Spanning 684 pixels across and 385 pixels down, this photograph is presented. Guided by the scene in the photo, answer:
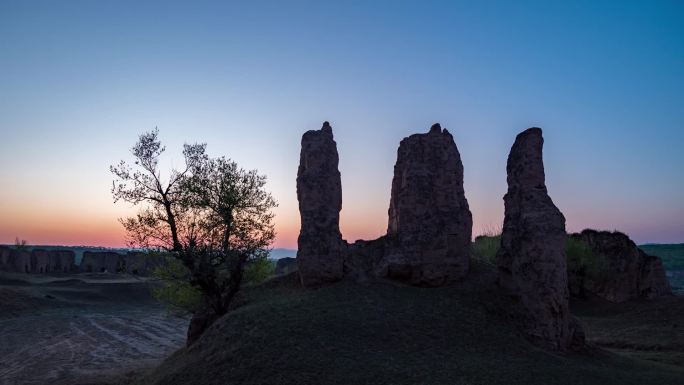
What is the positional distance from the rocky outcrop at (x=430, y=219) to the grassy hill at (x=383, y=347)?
75 cm

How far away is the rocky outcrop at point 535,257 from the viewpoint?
57.4 ft

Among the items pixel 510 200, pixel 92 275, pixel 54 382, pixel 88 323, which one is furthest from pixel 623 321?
pixel 92 275

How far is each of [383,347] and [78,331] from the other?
27701 millimetres

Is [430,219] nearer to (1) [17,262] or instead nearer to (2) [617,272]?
(2) [617,272]

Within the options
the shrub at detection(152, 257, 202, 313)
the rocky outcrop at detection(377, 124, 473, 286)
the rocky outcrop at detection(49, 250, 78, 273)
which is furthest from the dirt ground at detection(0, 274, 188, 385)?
the rocky outcrop at detection(377, 124, 473, 286)

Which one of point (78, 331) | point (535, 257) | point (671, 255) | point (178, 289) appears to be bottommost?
point (78, 331)

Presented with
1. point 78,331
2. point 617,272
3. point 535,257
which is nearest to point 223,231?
point 535,257

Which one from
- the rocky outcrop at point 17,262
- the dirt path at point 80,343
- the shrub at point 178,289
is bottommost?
the dirt path at point 80,343

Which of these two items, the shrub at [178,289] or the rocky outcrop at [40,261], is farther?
the rocky outcrop at [40,261]

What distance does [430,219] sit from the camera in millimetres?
19375

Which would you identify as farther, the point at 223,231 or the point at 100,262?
the point at 100,262

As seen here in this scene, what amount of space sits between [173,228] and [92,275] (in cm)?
5571

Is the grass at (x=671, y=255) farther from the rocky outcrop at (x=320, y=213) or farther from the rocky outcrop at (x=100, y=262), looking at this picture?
the rocky outcrop at (x=320, y=213)

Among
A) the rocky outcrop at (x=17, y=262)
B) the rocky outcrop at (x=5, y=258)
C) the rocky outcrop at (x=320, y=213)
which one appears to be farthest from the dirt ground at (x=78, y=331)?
the rocky outcrop at (x=320, y=213)
